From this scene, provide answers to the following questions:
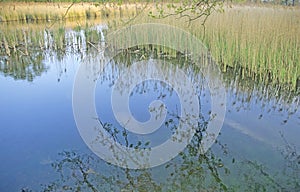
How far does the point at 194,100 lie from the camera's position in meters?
3.80

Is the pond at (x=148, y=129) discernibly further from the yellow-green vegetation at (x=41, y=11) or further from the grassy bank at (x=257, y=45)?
the yellow-green vegetation at (x=41, y=11)

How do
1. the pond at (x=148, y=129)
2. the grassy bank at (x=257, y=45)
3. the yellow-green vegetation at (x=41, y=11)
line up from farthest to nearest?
1. the yellow-green vegetation at (x=41, y=11)
2. the grassy bank at (x=257, y=45)
3. the pond at (x=148, y=129)

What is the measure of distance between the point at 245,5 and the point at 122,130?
713 cm

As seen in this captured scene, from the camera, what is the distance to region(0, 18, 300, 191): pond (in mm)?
2475

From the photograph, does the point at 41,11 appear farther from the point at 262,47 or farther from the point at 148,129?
the point at 148,129

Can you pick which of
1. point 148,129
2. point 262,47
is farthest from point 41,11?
point 148,129

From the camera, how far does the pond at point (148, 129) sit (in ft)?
8.12

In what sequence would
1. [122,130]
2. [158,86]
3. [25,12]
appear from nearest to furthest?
[122,130] < [158,86] < [25,12]

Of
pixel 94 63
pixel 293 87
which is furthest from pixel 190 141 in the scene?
pixel 94 63

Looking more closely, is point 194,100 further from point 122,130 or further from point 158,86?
point 122,130

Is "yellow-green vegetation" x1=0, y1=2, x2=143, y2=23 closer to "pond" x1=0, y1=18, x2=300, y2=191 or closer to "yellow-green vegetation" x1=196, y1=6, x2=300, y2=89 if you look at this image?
"yellow-green vegetation" x1=196, y1=6, x2=300, y2=89

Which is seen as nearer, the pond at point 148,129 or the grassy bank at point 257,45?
the pond at point 148,129

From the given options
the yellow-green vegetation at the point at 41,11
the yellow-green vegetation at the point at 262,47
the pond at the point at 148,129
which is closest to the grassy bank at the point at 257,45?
the yellow-green vegetation at the point at 262,47

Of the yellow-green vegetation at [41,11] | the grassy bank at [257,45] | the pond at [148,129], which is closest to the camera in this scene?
the pond at [148,129]
